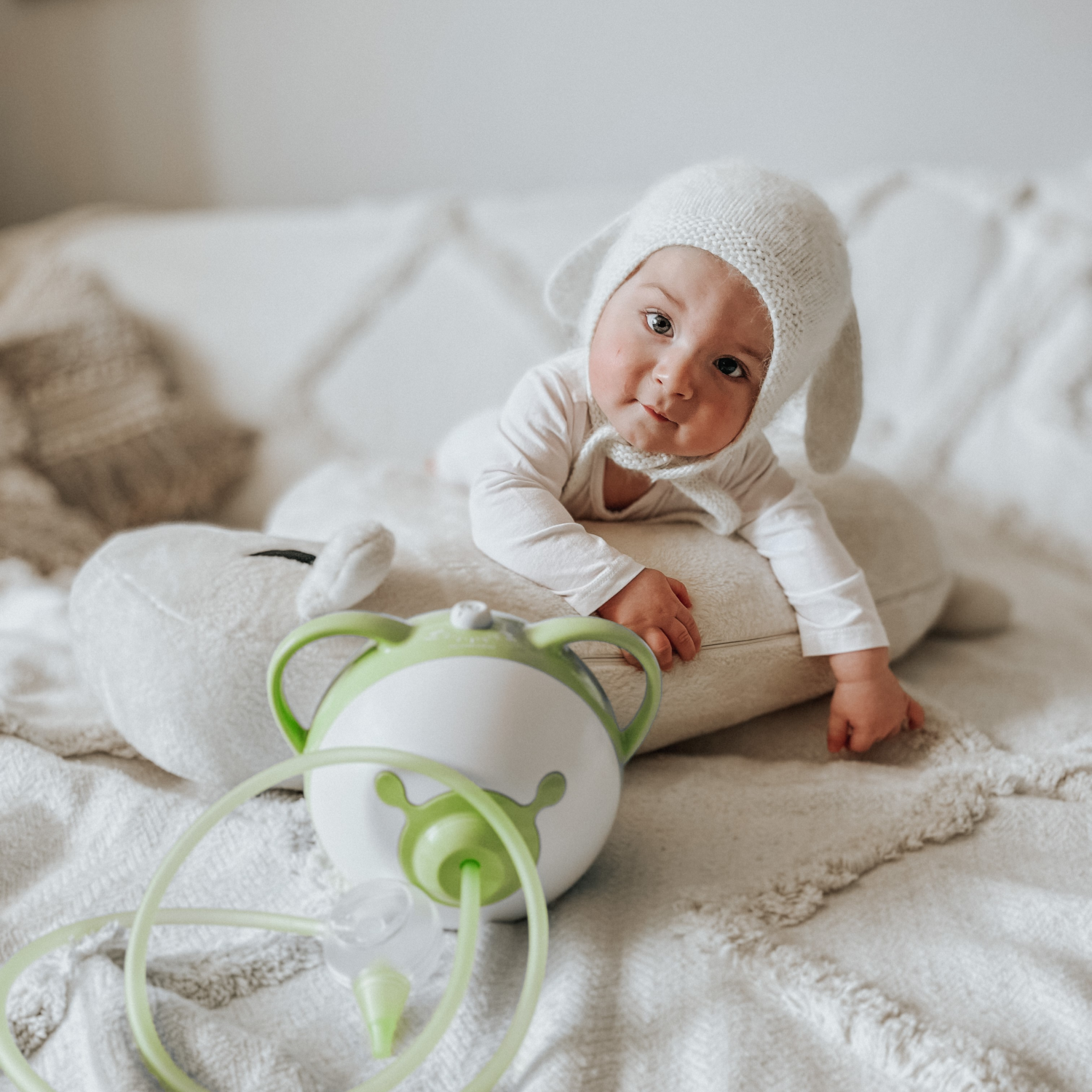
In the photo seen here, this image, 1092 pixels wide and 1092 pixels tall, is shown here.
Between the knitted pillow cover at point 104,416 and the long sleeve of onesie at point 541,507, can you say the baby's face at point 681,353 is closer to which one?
the long sleeve of onesie at point 541,507

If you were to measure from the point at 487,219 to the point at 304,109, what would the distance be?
520mm

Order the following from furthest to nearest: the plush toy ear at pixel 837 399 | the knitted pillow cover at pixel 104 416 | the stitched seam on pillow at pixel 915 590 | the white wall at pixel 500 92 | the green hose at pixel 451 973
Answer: the white wall at pixel 500 92
the knitted pillow cover at pixel 104 416
the stitched seam on pillow at pixel 915 590
the plush toy ear at pixel 837 399
the green hose at pixel 451 973

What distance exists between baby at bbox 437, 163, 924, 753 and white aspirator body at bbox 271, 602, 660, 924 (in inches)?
4.6

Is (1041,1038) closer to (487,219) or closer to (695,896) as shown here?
(695,896)

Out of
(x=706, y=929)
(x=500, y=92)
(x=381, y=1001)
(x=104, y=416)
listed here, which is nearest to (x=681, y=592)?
(x=706, y=929)

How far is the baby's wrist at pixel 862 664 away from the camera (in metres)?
0.76

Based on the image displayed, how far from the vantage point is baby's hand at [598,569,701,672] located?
2.22 feet

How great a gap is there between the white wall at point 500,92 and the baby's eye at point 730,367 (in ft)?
3.19

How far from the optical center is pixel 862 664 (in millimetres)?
761

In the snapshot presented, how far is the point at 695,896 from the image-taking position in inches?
24.8

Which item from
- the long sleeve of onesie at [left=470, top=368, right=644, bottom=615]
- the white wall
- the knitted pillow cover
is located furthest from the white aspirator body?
the white wall

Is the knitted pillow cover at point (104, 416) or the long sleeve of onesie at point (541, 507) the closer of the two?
the long sleeve of onesie at point (541, 507)

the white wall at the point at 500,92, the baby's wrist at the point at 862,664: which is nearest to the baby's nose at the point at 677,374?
the baby's wrist at the point at 862,664

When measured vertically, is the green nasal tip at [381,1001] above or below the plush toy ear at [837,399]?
below
